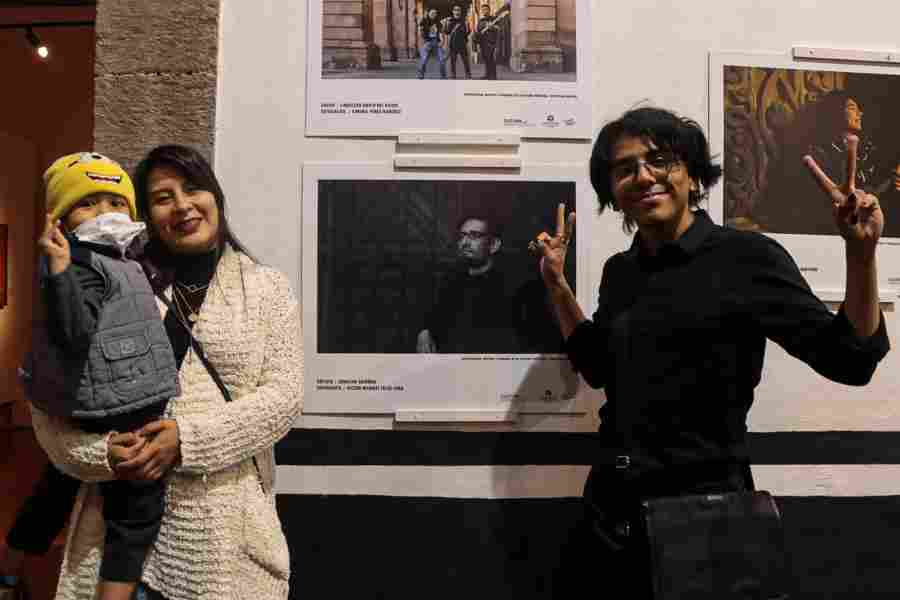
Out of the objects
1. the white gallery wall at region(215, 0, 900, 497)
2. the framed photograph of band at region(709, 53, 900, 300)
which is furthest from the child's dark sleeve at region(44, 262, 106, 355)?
the framed photograph of band at region(709, 53, 900, 300)

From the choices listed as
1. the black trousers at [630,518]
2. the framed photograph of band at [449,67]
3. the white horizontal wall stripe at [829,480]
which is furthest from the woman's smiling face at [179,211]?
the white horizontal wall stripe at [829,480]

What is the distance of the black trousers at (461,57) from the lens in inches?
75.9

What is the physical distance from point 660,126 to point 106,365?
4.31 ft

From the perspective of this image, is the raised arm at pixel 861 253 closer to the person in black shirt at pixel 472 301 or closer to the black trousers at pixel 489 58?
the person in black shirt at pixel 472 301

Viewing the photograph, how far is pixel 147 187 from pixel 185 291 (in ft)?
0.88

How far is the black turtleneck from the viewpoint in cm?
131

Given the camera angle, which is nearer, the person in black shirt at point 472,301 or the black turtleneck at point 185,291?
the black turtleneck at point 185,291

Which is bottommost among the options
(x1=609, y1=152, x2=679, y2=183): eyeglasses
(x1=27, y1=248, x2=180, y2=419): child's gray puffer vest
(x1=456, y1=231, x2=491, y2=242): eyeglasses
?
(x1=27, y1=248, x2=180, y2=419): child's gray puffer vest

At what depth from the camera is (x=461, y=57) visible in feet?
6.33

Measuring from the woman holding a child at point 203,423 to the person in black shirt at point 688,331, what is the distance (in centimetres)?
79

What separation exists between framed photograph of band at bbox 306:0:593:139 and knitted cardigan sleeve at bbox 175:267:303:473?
786 millimetres

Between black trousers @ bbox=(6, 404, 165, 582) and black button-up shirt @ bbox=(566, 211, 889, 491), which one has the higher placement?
black button-up shirt @ bbox=(566, 211, 889, 491)

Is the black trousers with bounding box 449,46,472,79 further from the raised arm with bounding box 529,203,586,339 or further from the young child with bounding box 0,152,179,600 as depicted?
the young child with bounding box 0,152,179,600

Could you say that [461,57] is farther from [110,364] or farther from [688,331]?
[110,364]
